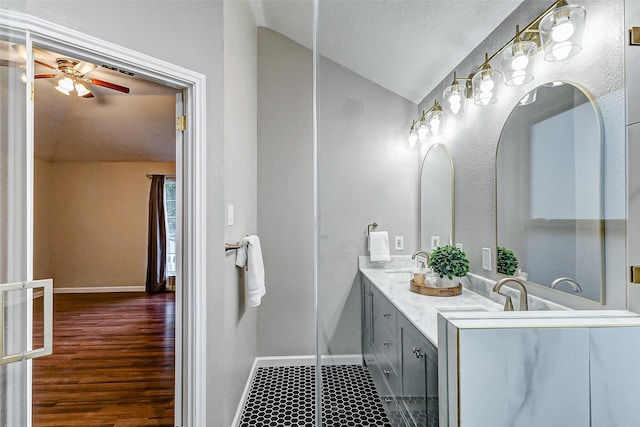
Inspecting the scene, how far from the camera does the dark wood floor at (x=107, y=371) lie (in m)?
1.93

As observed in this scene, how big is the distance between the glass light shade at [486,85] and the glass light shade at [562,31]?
0.10 metres

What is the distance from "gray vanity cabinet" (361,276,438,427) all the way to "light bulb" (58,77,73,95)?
2.92m

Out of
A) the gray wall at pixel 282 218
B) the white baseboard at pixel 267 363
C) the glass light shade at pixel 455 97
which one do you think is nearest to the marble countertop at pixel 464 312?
the glass light shade at pixel 455 97

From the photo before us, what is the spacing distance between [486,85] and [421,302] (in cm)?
55

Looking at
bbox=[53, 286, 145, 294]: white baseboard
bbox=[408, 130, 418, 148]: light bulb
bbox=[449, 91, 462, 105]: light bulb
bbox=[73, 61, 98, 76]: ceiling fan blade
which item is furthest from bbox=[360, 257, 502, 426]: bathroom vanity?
bbox=[53, 286, 145, 294]: white baseboard

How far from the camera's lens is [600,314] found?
0.68 m

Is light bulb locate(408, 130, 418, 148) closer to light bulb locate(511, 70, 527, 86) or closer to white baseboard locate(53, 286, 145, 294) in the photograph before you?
light bulb locate(511, 70, 527, 86)

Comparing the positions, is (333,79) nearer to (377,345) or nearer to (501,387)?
(377,345)

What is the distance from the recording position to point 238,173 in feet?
5.94

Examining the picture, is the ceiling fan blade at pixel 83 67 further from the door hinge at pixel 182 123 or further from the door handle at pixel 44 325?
the door handle at pixel 44 325

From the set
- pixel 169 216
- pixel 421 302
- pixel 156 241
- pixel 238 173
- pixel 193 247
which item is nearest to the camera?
pixel 421 302

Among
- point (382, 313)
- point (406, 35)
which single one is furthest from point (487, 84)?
point (382, 313)

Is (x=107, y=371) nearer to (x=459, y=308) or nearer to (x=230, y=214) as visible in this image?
(x=230, y=214)

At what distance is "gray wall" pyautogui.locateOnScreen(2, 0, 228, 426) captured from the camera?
131 centimetres
